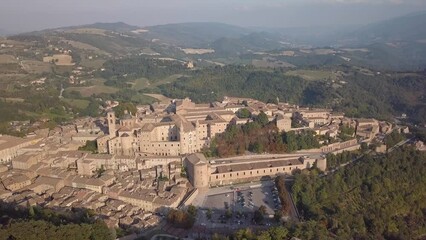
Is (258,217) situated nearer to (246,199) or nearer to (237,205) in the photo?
(237,205)

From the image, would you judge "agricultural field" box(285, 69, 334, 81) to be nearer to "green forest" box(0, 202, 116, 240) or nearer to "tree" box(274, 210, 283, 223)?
"tree" box(274, 210, 283, 223)


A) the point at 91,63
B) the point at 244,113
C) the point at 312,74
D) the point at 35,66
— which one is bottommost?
the point at 312,74

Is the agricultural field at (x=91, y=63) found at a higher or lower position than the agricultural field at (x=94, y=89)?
higher

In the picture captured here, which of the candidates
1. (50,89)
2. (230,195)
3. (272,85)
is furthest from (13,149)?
(272,85)

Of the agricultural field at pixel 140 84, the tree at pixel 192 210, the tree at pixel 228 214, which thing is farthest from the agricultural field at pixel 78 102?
the tree at pixel 228 214

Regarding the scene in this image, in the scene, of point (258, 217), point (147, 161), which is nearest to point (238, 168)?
point (258, 217)

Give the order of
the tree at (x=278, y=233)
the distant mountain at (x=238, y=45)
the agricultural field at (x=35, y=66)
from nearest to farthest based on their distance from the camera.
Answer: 1. the tree at (x=278, y=233)
2. the agricultural field at (x=35, y=66)
3. the distant mountain at (x=238, y=45)

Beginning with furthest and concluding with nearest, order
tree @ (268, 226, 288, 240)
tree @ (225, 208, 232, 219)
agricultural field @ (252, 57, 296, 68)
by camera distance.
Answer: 1. agricultural field @ (252, 57, 296, 68)
2. tree @ (225, 208, 232, 219)
3. tree @ (268, 226, 288, 240)

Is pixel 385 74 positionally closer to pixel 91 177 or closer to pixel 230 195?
pixel 230 195

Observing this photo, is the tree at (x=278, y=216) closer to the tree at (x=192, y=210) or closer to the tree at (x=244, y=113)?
the tree at (x=192, y=210)

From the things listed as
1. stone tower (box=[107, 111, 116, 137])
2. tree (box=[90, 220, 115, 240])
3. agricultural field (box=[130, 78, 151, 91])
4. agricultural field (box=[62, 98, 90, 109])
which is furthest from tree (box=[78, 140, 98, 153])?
agricultural field (box=[130, 78, 151, 91])
